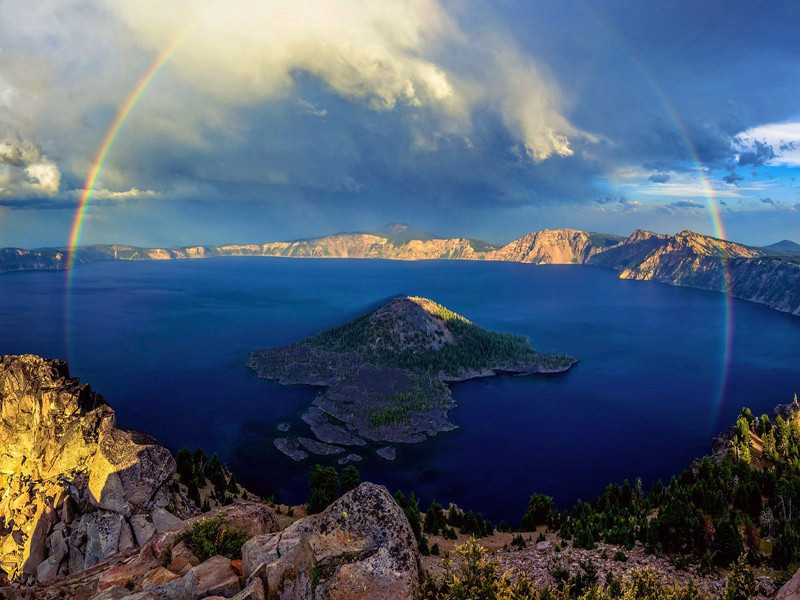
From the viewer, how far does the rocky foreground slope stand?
2505 centimetres

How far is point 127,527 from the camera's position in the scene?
61.8 m

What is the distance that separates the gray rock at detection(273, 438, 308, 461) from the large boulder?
405ft

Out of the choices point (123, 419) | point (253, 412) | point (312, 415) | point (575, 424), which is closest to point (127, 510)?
point (312, 415)

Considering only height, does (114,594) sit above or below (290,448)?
above

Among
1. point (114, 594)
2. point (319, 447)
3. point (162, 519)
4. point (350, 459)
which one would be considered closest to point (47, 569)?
point (162, 519)

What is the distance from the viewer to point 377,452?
14838 centimetres

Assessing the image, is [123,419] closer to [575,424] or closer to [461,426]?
[461,426]

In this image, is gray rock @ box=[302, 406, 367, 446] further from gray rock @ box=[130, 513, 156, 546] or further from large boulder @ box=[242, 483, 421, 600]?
large boulder @ box=[242, 483, 421, 600]

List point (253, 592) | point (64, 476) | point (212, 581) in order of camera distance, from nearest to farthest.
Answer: point (253, 592)
point (212, 581)
point (64, 476)

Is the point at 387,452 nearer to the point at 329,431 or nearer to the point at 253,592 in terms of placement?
the point at 329,431

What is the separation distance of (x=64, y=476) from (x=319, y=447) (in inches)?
3293

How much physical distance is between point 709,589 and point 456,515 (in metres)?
53.4

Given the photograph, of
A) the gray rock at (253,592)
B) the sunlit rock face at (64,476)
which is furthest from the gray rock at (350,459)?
the gray rock at (253,592)

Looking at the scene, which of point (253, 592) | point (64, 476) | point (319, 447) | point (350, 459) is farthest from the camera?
point (319, 447)
